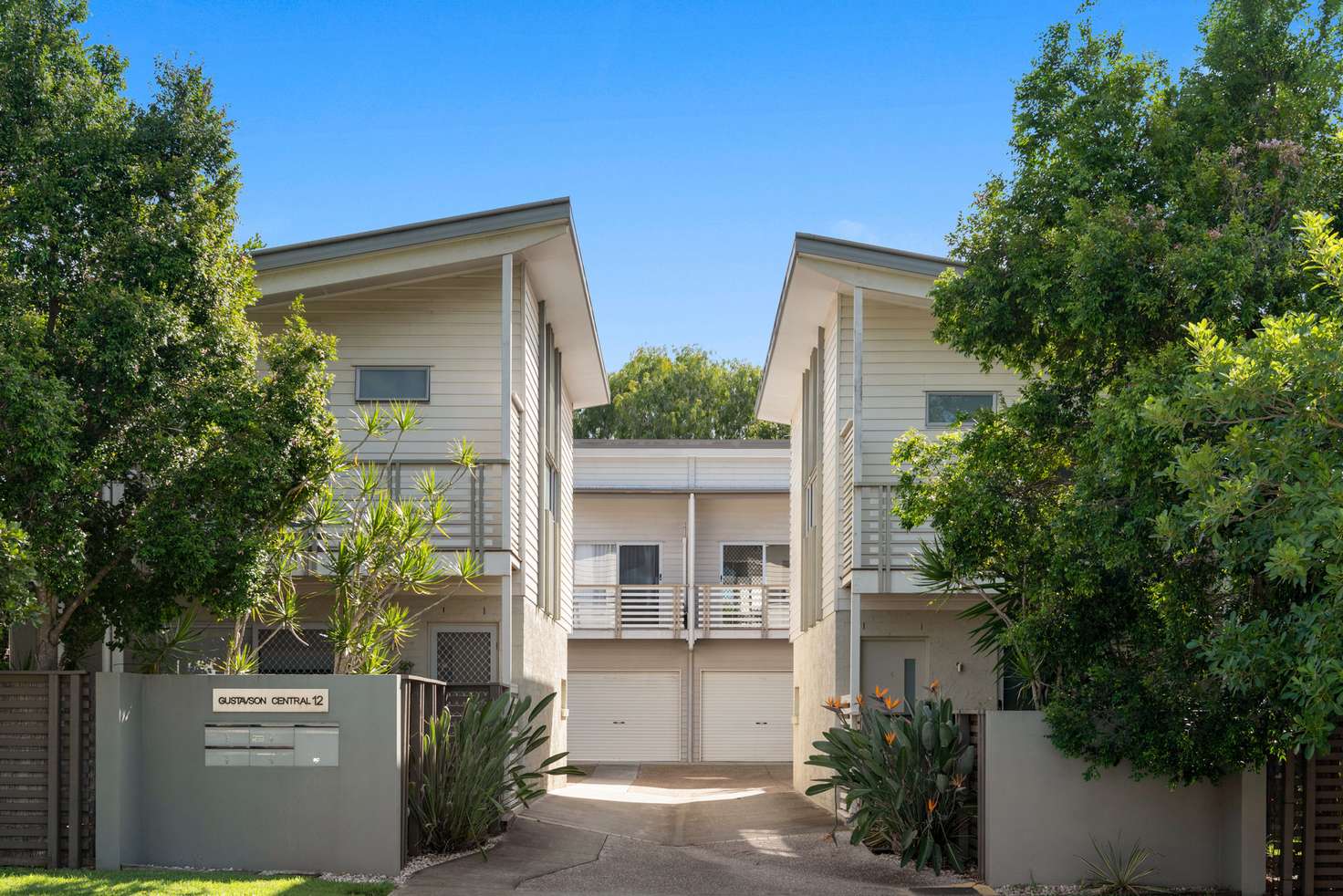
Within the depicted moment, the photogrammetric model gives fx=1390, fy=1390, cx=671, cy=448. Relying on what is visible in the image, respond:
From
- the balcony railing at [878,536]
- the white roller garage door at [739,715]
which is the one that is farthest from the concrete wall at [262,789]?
the white roller garage door at [739,715]

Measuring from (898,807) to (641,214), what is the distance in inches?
987

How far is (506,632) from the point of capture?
15945 mm

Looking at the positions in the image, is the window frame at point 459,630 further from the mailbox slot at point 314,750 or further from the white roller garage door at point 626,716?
the white roller garage door at point 626,716

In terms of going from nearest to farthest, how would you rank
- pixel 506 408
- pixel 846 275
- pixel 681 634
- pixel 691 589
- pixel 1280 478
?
pixel 1280 478 < pixel 506 408 < pixel 846 275 < pixel 691 589 < pixel 681 634

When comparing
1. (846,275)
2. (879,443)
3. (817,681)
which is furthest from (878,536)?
(817,681)

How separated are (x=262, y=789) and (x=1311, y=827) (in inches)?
330

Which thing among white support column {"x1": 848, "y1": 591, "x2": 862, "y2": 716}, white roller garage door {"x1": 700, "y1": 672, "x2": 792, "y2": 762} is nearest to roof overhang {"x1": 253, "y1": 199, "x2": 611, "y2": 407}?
white support column {"x1": 848, "y1": 591, "x2": 862, "y2": 716}

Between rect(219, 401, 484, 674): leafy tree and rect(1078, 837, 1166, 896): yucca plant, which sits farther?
rect(219, 401, 484, 674): leafy tree

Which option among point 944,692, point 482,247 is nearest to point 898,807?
point 944,692

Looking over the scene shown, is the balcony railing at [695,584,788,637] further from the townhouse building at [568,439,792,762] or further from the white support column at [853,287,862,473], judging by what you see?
the white support column at [853,287,862,473]

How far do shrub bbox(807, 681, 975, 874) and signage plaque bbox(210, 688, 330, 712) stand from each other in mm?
4412

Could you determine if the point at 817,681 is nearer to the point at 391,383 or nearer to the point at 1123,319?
the point at 391,383

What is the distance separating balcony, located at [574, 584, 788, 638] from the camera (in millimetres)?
30359

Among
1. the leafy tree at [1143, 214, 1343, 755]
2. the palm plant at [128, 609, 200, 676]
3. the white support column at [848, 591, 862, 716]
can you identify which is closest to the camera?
the leafy tree at [1143, 214, 1343, 755]
